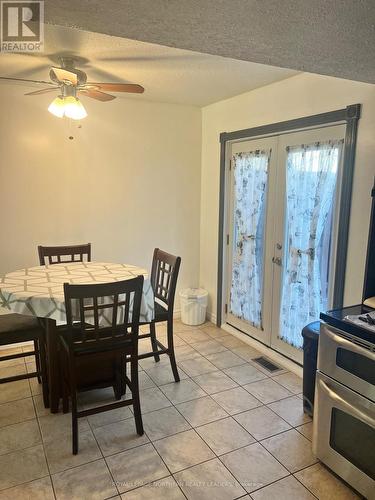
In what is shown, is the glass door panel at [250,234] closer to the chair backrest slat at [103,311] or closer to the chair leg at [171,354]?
the chair leg at [171,354]

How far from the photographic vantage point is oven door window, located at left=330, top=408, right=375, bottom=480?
180 cm

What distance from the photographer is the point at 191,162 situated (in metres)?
4.27

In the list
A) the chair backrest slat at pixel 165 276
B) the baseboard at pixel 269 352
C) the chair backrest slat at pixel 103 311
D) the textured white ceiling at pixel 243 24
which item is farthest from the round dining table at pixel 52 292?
the textured white ceiling at pixel 243 24

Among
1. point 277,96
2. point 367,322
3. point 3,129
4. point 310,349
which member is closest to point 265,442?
point 310,349

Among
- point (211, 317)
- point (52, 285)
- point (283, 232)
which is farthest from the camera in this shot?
point (211, 317)

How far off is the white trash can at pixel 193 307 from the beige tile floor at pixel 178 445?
3.51 feet

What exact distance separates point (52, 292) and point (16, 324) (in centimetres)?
50

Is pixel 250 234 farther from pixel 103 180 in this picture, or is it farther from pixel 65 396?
pixel 65 396

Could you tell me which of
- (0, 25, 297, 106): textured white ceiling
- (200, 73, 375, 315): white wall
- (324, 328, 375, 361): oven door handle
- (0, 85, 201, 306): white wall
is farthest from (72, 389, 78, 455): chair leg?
(0, 25, 297, 106): textured white ceiling

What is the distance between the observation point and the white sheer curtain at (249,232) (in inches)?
138

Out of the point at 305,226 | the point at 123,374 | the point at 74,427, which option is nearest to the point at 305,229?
the point at 305,226

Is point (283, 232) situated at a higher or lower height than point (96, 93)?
lower

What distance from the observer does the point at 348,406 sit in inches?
73.7

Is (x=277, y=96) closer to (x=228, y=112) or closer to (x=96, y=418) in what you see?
(x=228, y=112)
